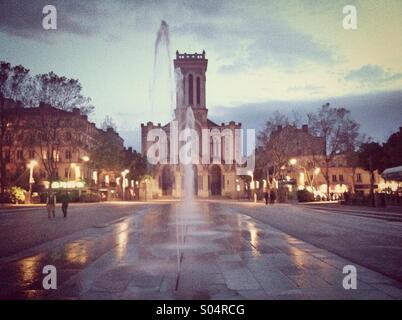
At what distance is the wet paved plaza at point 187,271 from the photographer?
734 cm

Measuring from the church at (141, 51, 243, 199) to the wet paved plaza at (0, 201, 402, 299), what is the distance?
75.1 m

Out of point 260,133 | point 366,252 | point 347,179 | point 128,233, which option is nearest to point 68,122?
point 260,133

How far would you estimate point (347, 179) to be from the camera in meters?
91.5

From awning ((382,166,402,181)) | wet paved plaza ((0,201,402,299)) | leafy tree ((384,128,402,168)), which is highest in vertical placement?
leafy tree ((384,128,402,168))

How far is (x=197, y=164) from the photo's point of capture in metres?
94.3

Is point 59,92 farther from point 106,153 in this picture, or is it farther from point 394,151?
point 394,151

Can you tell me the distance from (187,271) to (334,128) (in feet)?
172

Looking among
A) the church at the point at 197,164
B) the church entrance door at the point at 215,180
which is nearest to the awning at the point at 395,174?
the church at the point at 197,164

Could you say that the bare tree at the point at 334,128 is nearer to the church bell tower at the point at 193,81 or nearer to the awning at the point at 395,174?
the awning at the point at 395,174

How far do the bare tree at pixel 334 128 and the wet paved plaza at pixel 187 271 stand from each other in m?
45.2

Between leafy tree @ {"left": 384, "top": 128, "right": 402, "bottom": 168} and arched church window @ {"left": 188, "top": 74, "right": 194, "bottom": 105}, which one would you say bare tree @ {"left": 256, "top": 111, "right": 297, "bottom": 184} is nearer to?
leafy tree @ {"left": 384, "top": 128, "right": 402, "bottom": 168}

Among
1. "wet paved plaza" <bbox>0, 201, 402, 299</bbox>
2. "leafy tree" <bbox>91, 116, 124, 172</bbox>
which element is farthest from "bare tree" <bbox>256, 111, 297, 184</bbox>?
"wet paved plaza" <bbox>0, 201, 402, 299</bbox>

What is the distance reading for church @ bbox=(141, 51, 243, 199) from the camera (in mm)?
92625

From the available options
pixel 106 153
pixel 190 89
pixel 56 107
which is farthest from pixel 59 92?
pixel 190 89
